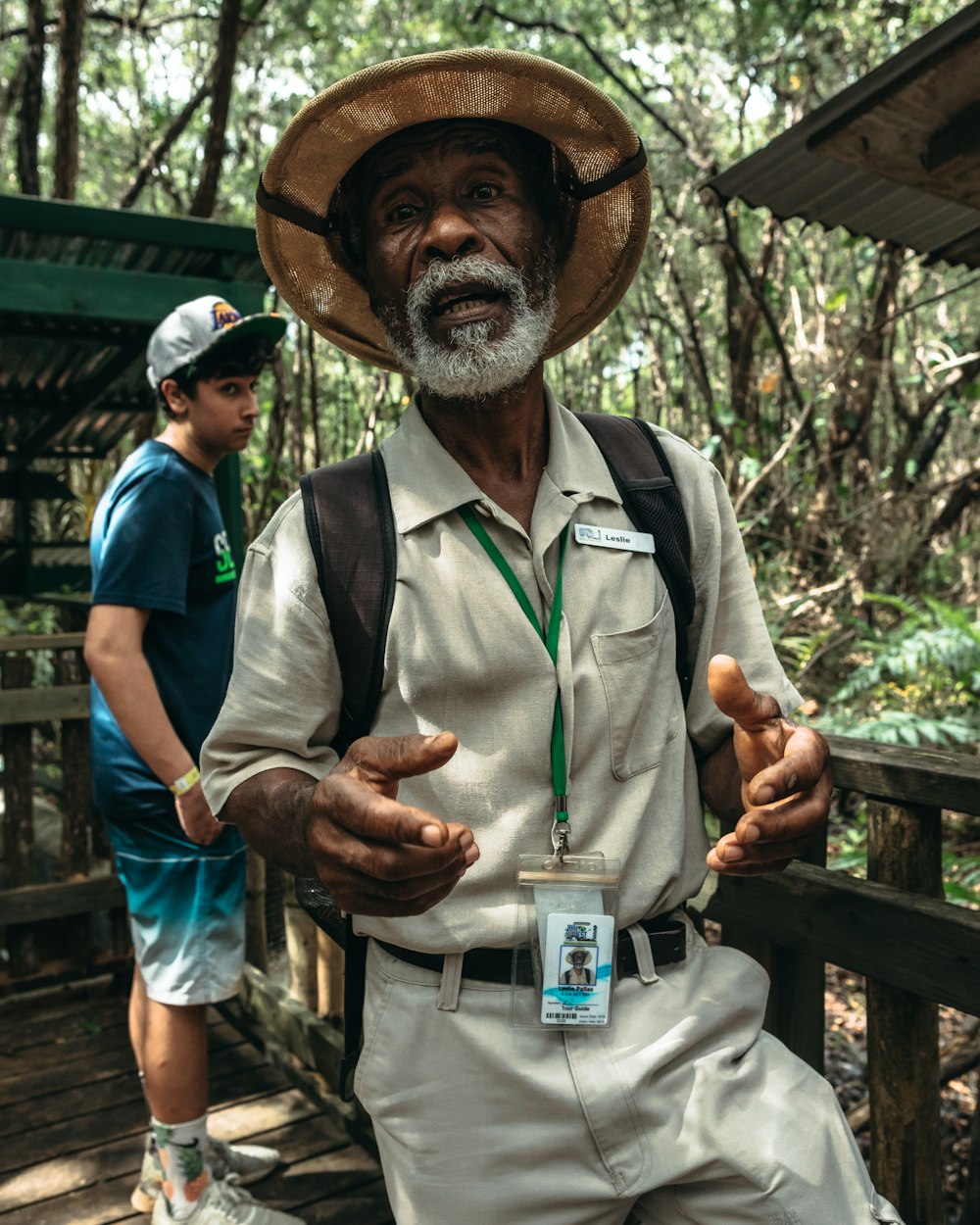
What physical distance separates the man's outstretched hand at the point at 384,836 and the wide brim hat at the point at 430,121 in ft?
3.44

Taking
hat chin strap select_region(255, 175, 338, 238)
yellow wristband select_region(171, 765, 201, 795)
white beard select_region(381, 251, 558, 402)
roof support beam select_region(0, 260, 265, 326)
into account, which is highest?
roof support beam select_region(0, 260, 265, 326)

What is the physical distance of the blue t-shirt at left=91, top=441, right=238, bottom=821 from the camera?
2.68 meters

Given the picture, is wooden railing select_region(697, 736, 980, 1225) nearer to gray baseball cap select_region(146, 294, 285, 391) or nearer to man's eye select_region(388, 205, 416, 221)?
man's eye select_region(388, 205, 416, 221)

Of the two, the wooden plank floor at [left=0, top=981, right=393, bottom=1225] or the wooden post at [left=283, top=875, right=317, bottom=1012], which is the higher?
the wooden post at [left=283, top=875, right=317, bottom=1012]

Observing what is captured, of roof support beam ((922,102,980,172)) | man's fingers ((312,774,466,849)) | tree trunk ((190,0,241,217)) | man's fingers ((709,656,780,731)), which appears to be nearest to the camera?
man's fingers ((312,774,466,849))

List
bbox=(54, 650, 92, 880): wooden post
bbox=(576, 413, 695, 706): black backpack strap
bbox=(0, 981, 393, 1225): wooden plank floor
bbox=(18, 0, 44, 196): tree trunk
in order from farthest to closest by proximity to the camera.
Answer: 1. bbox=(18, 0, 44, 196): tree trunk
2. bbox=(54, 650, 92, 880): wooden post
3. bbox=(0, 981, 393, 1225): wooden plank floor
4. bbox=(576, 413, 695, 706): black backpack strap

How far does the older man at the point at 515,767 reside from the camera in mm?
1408

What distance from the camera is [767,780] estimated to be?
1.32 m

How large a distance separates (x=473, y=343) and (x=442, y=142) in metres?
0.37

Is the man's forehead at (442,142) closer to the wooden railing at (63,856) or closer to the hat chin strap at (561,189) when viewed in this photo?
the hat chin strap at (561,189)

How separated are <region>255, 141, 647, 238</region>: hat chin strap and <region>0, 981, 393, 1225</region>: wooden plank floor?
245 centimetres

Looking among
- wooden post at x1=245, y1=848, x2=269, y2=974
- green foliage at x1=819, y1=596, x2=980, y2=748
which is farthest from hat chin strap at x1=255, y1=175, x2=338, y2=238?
green foliage at x1=819, y1=596, x2=980, y2=748

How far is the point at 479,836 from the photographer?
58.7 inches

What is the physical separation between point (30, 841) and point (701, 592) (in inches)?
136
